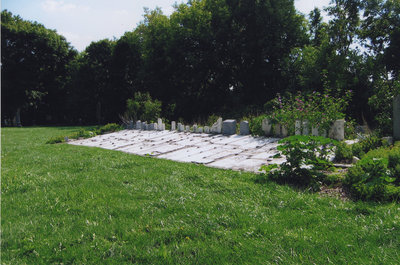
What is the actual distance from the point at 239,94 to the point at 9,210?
57.9 ft

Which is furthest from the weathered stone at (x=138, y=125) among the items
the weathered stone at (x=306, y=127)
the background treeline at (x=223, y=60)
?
the weathered stone at (x=306, y=127)

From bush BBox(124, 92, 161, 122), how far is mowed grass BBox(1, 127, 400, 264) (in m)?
9.41

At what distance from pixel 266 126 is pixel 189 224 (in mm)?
5804

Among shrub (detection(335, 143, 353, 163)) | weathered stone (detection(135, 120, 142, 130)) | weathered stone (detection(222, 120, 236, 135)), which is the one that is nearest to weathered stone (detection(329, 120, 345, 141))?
shrub (detection(335, 143, 353, 163))

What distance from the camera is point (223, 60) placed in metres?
21.2

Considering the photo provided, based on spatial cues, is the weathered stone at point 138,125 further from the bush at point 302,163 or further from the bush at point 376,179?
the bush at point 376,179

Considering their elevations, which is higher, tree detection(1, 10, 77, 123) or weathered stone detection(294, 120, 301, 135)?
tree detection(1, 10, 77, 123)

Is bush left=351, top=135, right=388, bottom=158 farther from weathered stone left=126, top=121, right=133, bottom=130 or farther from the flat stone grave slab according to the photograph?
weathered stone left=126, top=121, right=133, bottom=130

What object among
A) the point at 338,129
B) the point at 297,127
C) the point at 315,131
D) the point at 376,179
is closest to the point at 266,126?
the point at 297,127

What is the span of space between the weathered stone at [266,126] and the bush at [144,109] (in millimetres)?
6490

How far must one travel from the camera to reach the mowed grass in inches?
83.1

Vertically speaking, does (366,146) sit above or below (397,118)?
below

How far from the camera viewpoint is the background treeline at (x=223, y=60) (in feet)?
51.9

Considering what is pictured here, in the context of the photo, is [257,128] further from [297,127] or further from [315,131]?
[315,131]
